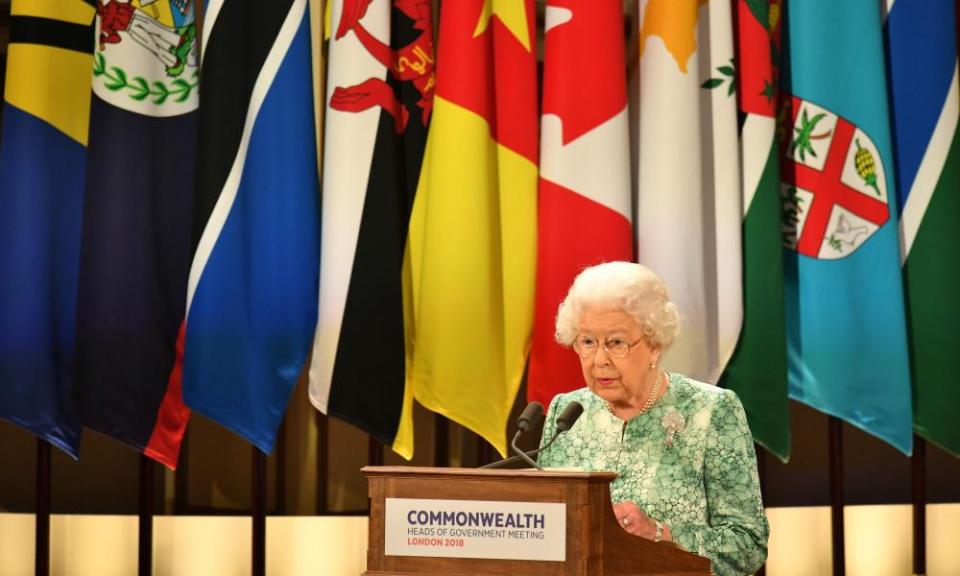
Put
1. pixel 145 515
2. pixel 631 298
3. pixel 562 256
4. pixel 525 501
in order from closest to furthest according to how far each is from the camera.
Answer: pixel 525 501 < pixel 631 298 < pixel 562 256 < pixel 145 515

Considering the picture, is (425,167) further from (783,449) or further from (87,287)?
(783,449)

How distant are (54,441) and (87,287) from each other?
1.64ft

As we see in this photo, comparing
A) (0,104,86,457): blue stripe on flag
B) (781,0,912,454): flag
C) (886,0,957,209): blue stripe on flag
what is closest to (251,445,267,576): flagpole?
(0,104,86,457): blue stripe on flag

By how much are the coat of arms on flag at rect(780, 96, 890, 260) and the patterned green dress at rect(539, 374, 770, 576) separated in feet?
4.75

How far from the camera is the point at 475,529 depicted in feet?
5.98

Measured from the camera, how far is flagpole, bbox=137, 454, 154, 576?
3.79 meters

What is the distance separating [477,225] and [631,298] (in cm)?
137

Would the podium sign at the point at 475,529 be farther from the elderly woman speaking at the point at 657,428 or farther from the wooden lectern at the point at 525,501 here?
the elderly woman speaking at the point at 657,428

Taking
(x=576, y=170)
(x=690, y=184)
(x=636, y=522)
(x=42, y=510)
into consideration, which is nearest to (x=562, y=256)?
(x=576, y=170)

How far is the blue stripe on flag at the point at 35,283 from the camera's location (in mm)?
3660

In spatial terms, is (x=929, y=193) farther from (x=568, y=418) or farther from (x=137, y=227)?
(x=137, y=227)

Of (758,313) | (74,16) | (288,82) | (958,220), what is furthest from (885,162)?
(74,16)

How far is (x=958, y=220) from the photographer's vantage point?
3781mm

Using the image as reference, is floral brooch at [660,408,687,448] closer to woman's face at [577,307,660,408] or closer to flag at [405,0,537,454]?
woman's face at [577,307,660,408]
